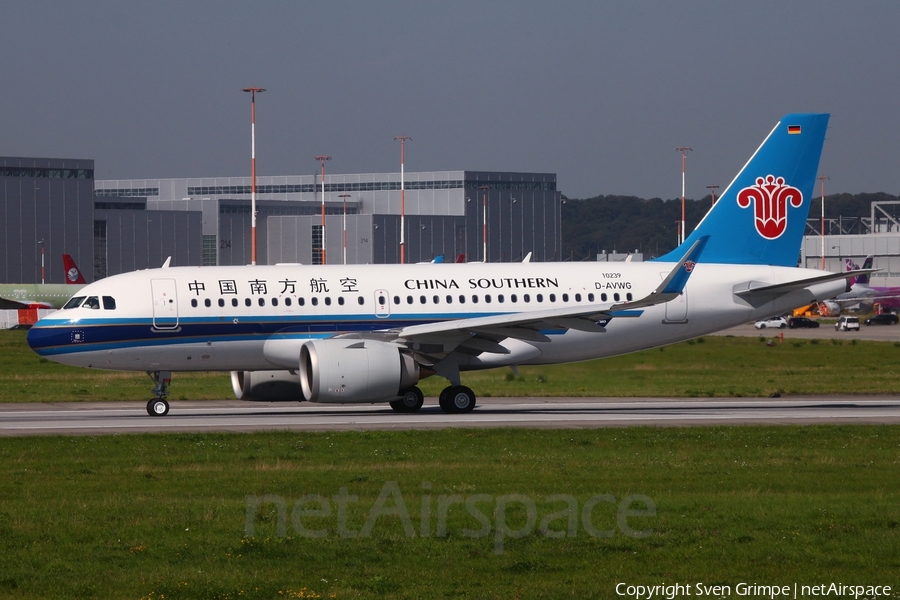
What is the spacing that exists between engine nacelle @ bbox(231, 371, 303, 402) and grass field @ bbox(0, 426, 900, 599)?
26.7 feet

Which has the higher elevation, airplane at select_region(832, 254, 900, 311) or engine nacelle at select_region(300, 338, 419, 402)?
airplane at select_region(832, 254, 900, 311)

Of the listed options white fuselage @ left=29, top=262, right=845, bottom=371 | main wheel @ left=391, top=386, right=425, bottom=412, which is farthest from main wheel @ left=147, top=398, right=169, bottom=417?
main wheel @ left=391, top=386, right=425, bottom=412

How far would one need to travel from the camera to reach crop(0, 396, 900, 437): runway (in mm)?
26938

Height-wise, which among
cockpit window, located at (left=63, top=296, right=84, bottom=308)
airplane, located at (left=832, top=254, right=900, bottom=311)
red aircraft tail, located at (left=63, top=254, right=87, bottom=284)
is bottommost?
airplane, located at (left=832, top=254, right=900, bottom=311)

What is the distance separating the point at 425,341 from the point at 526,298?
358cm

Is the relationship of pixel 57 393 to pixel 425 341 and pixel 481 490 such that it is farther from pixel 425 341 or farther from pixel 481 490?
pixel 481 490

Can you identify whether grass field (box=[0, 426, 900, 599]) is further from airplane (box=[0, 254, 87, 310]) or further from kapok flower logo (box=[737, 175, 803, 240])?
airplane (box=[0, 254, 87, 310])

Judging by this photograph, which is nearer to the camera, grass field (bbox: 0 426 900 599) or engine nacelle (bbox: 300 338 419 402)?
grass field (bbox: 0 426 900 599)

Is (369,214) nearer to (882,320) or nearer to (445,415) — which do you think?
(882,320)

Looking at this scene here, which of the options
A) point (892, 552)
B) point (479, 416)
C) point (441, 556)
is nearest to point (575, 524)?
point (441, 556)

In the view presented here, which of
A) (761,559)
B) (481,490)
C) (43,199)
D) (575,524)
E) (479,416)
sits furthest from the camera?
(43,199)

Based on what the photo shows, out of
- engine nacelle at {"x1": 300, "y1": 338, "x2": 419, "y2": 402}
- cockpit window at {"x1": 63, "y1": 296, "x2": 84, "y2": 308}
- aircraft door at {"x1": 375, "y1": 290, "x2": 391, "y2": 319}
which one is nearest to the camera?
engine nacelle at {"x1": 300, "y1": 338, "x2": 419, "y2": 402}

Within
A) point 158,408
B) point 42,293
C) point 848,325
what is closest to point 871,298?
point 848,325

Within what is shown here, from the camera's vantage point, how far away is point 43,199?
113 meters
